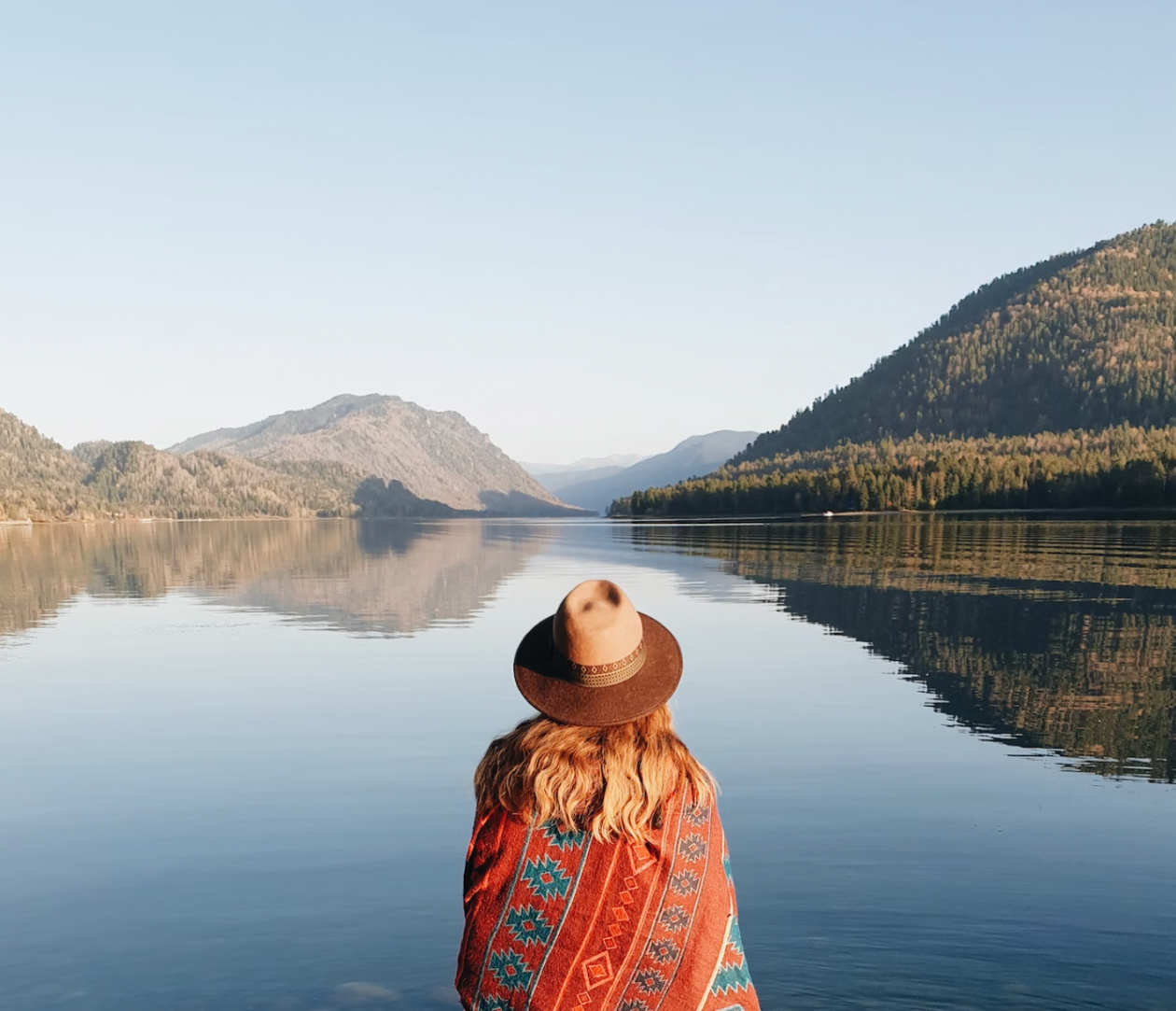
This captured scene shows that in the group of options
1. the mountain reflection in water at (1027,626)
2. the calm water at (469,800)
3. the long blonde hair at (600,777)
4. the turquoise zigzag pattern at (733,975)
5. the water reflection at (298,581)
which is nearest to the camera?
the long blonde hair at (600,777)

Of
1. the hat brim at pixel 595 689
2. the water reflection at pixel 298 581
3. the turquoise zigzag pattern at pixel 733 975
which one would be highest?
the hat brim at pixel 595 689

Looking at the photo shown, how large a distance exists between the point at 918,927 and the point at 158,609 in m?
45.6

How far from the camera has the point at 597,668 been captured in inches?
180

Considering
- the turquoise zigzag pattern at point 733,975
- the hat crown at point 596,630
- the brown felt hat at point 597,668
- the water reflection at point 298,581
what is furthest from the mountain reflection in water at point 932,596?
the hat crown at point 596,630

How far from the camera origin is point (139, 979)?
10867 mm

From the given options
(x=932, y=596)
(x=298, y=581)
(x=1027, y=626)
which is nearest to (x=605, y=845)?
(x=1027, y=626)

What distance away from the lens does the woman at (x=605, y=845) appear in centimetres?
454

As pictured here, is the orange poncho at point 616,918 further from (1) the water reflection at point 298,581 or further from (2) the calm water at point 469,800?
(1) the water reflection at point 298,581

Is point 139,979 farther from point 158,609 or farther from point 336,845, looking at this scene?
point 158,609

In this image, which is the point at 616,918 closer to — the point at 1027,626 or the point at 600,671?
the point at 600,671

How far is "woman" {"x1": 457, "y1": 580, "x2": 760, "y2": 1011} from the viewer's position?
14.9ft

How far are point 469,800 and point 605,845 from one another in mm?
13066

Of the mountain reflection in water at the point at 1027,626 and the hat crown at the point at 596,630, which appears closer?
the hat crown at the point at 596,630

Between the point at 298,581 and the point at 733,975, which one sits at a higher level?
the point at 733,975
